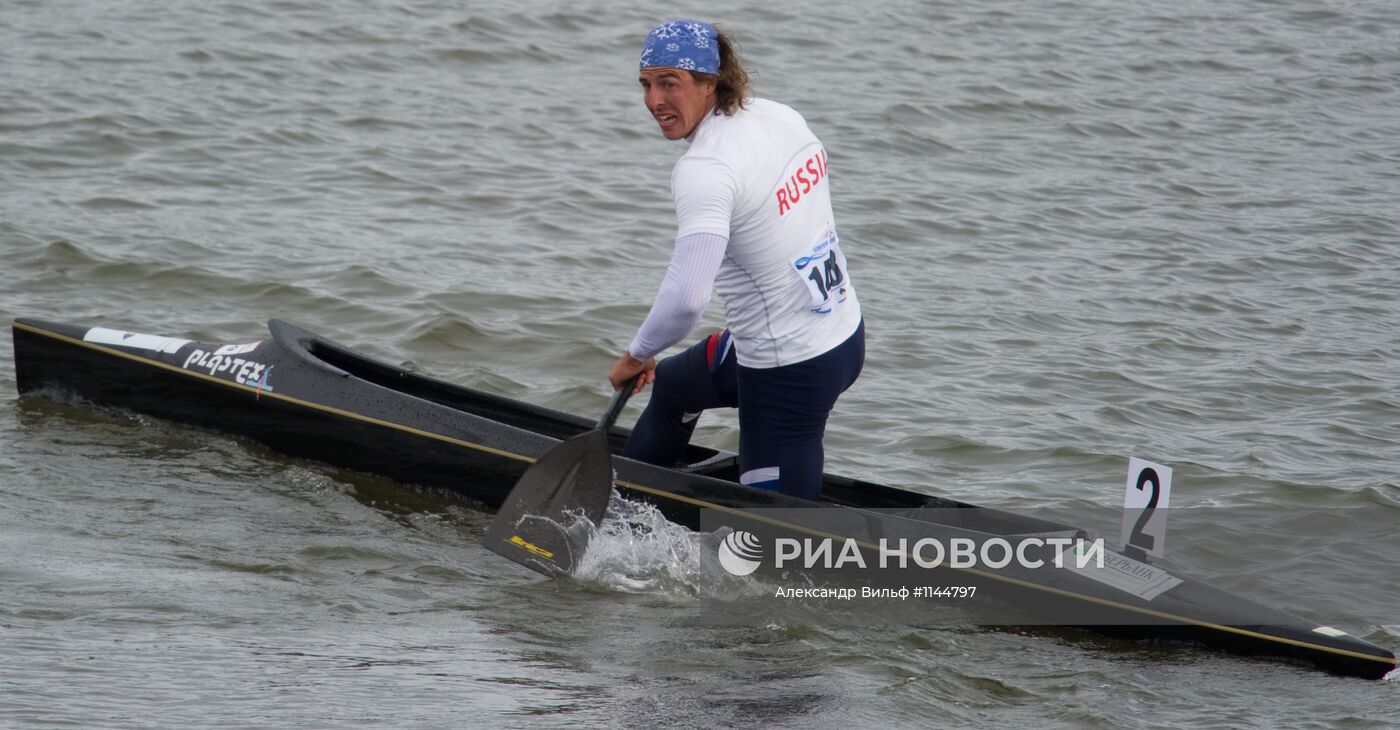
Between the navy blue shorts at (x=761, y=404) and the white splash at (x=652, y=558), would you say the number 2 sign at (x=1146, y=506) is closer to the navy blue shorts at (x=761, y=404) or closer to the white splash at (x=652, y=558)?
the navy blue shorts at (x=761, y=404)

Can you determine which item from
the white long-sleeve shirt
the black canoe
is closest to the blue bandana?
the white long-sleeve shirt

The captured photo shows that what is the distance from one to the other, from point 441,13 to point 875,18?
4382mm

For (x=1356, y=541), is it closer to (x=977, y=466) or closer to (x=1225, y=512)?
(x=1225, y=512)

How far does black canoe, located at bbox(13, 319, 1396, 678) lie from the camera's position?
4445 mm

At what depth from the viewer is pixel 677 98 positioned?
13.0 ft

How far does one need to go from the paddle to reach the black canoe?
0.23 meters

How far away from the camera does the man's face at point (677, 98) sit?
3.96m

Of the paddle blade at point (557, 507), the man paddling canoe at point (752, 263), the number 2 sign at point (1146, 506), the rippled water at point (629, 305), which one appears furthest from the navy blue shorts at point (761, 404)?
the number 2 sign at point (1146, 506)

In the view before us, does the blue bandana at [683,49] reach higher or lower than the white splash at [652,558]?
higher

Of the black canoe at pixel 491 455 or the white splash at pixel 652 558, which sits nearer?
the black canoe at pixel 491 455

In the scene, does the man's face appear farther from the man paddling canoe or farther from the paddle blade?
the paddle blade

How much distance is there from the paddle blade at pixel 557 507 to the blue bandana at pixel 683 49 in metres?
1.25

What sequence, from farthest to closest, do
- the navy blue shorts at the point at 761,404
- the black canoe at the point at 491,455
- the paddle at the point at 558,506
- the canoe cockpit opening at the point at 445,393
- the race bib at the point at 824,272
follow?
the canoe cockpit opening at the point at 445,393, the paddle at the point at 558,506, the black canoe at the point at 491,455, the navy blue shorts at the point at 761,404, the race bib at the point at 824,272

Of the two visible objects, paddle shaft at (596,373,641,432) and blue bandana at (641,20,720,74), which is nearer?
blue bandana at (641,20,720,74)
